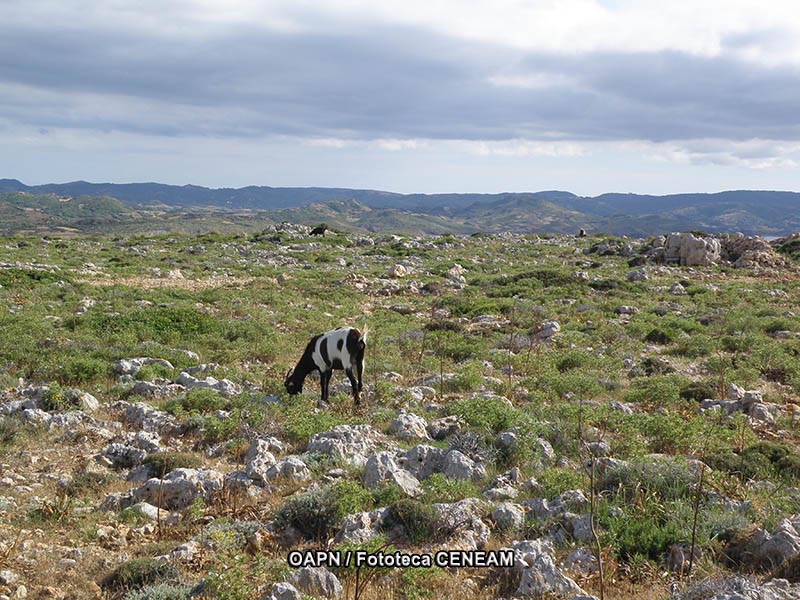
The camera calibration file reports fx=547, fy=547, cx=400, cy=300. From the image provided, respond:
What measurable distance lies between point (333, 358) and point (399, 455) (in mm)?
3506

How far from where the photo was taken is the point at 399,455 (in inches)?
290

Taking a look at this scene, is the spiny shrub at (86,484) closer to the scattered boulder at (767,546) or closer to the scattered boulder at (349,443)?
the scattered boulder at (349,443)

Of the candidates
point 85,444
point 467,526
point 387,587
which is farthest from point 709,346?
point 85,444

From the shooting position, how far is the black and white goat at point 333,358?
408 inches

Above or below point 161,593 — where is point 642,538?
above

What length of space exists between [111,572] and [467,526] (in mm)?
3357

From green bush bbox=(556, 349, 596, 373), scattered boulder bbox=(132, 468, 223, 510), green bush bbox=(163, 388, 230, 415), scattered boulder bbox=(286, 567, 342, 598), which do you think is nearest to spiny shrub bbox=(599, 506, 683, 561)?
scattered boulder bbox=(286, 567, 342, 598)

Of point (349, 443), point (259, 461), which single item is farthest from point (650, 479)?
point (259, 461)

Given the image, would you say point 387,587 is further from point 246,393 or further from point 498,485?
point 246,393

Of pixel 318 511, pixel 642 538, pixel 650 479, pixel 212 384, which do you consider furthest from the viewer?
pixel 212 384

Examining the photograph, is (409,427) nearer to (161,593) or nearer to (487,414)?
(487,414)

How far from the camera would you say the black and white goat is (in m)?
10.4

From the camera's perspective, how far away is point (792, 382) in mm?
11359

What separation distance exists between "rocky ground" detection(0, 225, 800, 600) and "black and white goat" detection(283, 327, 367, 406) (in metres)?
0.39
